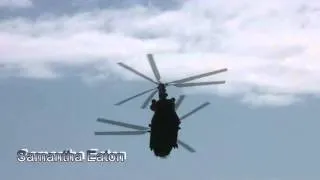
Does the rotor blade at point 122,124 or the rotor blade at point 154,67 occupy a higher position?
the rotor blade at point 154,67

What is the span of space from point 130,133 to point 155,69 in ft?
23.5

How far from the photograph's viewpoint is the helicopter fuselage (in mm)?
66625

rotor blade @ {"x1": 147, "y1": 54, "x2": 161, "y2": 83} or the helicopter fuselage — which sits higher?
rotor blade @ {"x1": 147, "y1": 54, "x2": 161, "y2": 83}

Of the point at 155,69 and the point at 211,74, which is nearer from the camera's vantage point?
the point at 211,74

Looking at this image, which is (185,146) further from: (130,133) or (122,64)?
(122,64)

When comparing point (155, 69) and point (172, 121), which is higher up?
point (155, 69)

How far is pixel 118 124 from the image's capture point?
67.4 meters

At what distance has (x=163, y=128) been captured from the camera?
6681 centimetres

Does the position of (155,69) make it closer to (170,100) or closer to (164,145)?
(170,100)

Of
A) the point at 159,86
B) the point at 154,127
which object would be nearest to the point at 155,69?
the point at 159,86

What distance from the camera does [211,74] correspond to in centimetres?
6325

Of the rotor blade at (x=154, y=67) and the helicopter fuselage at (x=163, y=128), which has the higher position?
the rotor blade at (x=154, y=67)

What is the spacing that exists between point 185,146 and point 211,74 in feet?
32.4

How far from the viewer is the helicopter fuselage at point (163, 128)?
219 ft
